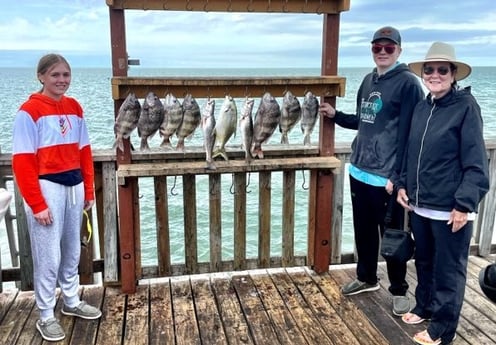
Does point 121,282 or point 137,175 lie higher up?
point 137,175

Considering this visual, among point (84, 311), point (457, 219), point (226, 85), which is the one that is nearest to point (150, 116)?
point (226, 85)

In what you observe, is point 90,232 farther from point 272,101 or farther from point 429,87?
point 429,87

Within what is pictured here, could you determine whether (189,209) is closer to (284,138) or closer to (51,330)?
(284,138)

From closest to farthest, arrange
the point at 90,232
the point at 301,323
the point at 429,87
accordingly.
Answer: the point at 429,87, the point at 301,323, the point at 90,232

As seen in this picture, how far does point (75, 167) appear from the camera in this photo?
9.27 ft

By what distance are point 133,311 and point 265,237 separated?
1.19 meters

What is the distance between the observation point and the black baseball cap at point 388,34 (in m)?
2.93

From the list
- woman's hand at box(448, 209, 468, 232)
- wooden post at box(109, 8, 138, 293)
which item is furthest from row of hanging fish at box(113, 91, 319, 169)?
woman's hand at box(448, 209, 468, 232)

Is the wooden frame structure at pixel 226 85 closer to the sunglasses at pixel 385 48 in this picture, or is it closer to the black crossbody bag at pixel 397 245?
the sunglasses at pixel 385 48

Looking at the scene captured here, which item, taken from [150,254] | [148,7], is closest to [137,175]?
[148,7]

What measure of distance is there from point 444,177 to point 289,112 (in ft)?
3.58

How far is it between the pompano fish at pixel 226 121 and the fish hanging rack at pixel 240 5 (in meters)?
0.66

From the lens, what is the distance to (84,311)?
3.08m

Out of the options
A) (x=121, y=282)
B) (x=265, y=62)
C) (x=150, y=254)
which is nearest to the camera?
(x=121, y=282)
